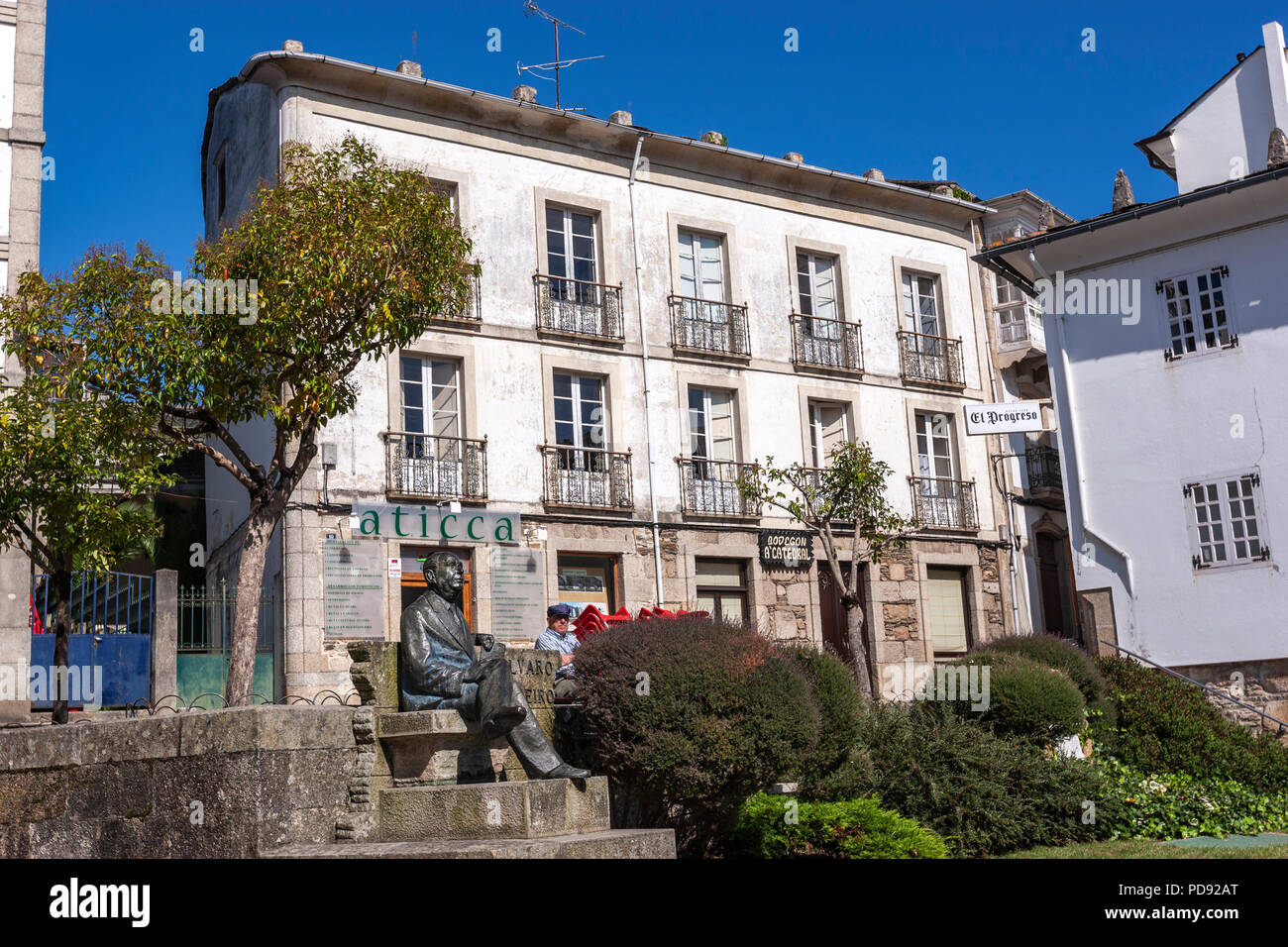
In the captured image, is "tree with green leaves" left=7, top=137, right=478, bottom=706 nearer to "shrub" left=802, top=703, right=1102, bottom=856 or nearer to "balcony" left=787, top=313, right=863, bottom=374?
"shrub" left=802, top=703, right=1102, bottom=856

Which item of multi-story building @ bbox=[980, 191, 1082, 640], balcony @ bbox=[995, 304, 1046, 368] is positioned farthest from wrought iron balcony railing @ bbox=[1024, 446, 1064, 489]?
balcony @ bbox=[995, 304, 1046, 368]

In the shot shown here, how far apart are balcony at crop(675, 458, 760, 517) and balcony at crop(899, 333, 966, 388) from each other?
16.0 ft

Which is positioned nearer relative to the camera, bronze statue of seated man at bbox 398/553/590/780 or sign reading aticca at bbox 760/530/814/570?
bronze statue of seated man at bbox 398/553/590/780

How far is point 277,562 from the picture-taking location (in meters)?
19.3

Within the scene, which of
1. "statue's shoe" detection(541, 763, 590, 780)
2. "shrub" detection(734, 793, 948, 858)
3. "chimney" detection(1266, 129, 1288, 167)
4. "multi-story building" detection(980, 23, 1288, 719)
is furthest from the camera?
"chimney" detection(1266, 129, 1288, 167)

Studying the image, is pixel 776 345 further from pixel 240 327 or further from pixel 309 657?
pixel 240 327

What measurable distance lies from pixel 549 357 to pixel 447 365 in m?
1.77

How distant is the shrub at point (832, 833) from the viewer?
9.99 m

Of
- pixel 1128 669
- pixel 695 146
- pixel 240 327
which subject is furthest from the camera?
pixel 695 146

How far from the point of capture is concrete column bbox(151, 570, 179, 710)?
15.4 metres

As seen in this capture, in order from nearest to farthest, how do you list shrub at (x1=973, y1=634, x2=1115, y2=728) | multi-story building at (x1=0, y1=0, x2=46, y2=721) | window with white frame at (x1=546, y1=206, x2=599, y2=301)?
shrub at (x1=973, y1=634, x2=1115, y2=728), multi-story building at (x1=0, y1=0, x2=46, y2=721), window with white frame at (x1=546, y1=206, x2=599, y2=301)

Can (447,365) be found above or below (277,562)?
above
